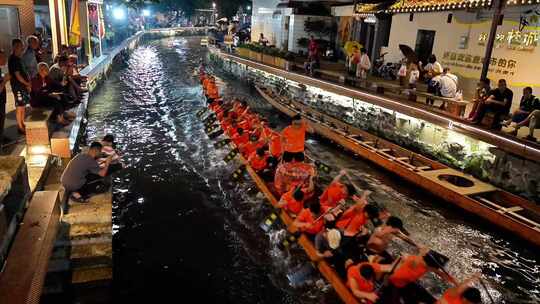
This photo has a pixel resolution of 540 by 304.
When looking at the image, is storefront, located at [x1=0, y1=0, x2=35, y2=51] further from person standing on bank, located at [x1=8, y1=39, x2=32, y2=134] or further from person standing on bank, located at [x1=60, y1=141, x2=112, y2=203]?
person standing on bank, located at [x1=60, y1=141, x2=112, y2=203]

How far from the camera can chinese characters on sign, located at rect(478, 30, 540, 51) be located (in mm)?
12282

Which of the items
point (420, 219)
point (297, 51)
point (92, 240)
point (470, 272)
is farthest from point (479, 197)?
point (297, 51)

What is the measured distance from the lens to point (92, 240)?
21.6 feet

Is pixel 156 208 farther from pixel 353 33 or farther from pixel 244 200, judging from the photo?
pixel 353 33

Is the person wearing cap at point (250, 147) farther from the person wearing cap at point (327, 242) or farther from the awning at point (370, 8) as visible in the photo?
the awning at point (370, 8)

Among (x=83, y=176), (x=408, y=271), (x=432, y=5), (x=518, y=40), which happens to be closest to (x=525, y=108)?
(x=518, y=40)

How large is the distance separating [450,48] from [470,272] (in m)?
11.0

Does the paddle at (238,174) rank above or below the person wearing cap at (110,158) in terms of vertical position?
below

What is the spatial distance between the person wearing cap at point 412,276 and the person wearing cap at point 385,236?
1.50 feet

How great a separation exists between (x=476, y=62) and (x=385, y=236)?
36.7 feet

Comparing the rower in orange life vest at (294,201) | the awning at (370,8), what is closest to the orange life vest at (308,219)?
the rower in orange life vest at (294,201)

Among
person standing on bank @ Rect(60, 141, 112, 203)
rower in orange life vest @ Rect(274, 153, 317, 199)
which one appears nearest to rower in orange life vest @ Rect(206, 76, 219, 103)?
rower in orange life vest @ Rect(274, 153, 317, 199)

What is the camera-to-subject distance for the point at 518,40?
12.8 metres

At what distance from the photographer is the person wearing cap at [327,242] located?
620 cm
